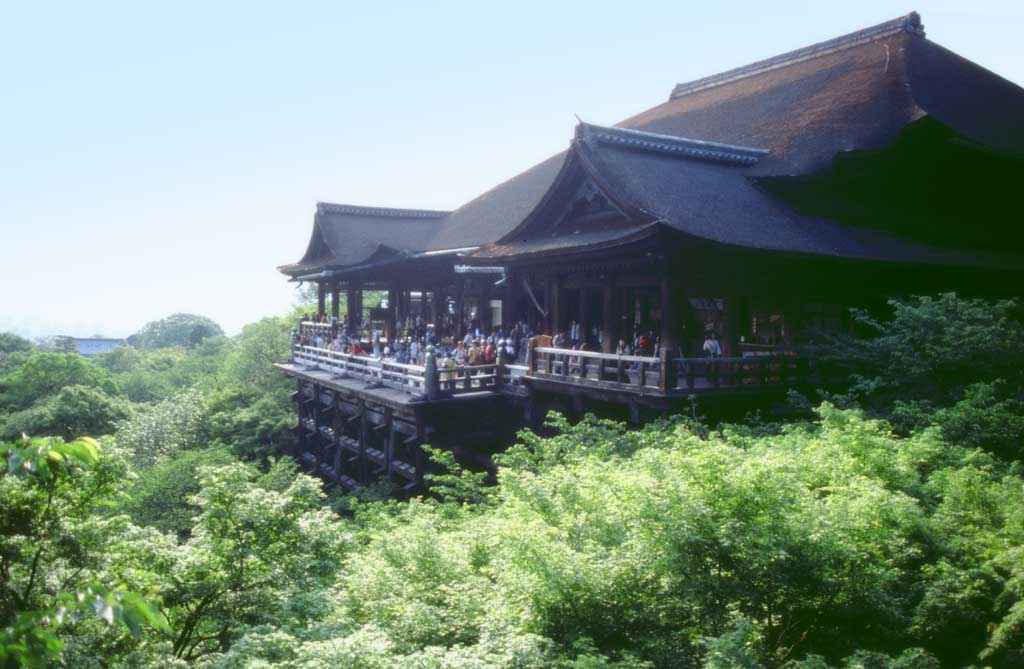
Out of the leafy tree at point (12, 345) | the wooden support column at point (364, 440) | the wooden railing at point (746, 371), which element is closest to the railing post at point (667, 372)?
the wooden railing at point (746, 371)

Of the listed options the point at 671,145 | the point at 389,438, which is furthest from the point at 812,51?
the point at 389,438

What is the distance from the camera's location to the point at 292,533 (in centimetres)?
1009

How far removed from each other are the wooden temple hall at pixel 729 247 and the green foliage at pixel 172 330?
3145 inches

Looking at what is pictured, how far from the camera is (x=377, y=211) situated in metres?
31.9

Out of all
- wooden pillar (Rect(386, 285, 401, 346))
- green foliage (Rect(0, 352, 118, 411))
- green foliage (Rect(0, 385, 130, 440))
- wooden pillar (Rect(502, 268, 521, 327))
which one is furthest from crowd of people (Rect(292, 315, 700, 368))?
green foliage (Rect(0, 352, 118, 411))

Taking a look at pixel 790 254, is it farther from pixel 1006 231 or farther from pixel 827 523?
pixel 1006 231

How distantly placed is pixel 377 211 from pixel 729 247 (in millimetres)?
21928

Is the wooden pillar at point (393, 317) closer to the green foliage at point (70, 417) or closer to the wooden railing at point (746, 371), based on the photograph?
the wooden railing at point (746, 371)

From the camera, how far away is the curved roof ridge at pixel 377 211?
100ft

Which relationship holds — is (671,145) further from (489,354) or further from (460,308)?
(460,308)

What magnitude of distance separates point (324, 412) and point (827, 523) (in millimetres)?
21039

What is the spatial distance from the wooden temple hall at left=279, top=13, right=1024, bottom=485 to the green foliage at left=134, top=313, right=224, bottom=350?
79891 mm

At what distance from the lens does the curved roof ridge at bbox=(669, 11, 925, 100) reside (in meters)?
21.8

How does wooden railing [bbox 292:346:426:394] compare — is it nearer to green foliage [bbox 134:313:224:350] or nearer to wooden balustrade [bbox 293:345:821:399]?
wooden balustrade [bbox 293:345:821:399]
